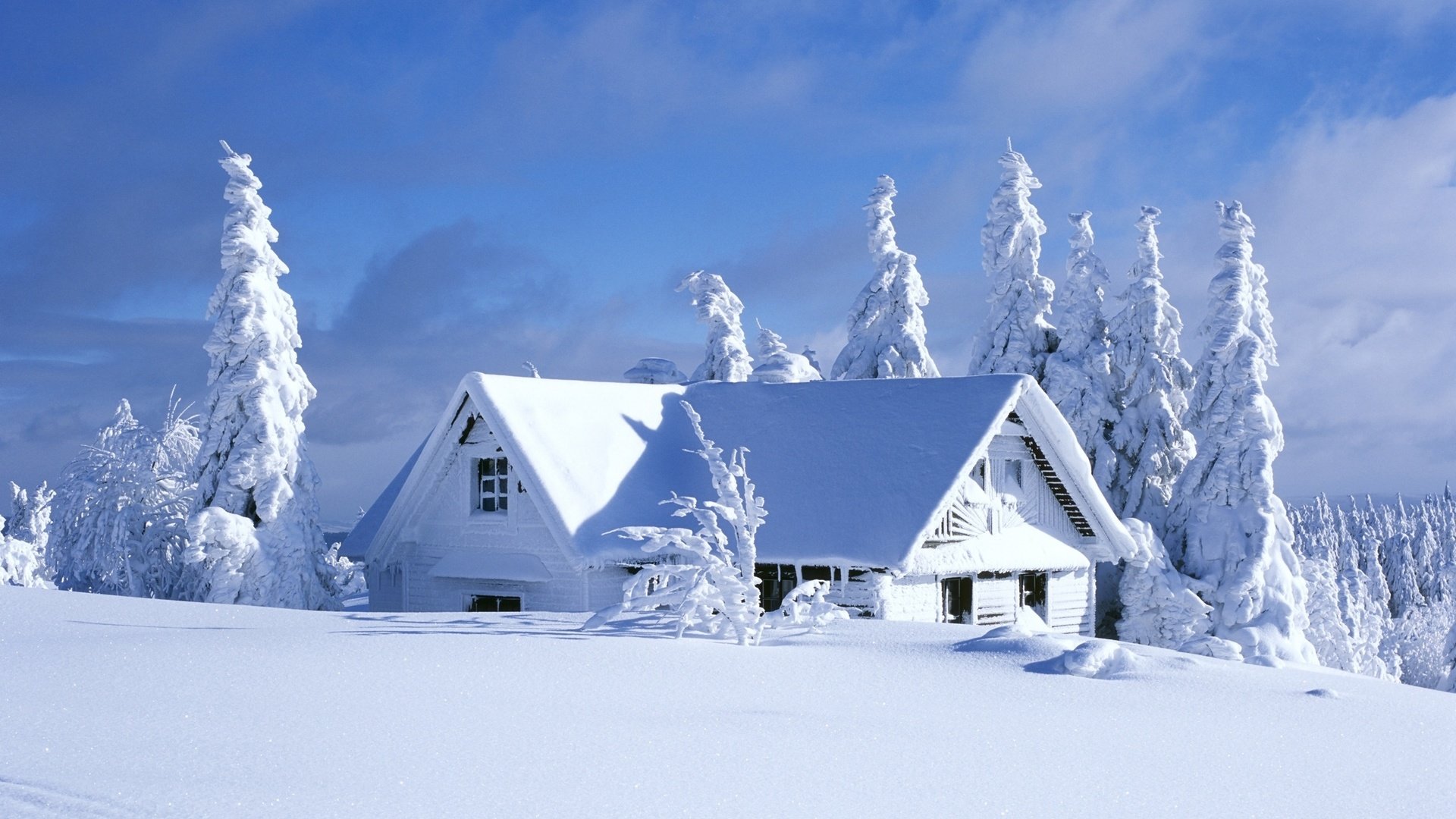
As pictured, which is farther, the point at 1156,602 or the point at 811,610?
the point at 1156,602

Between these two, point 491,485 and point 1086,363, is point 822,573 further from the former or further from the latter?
→ point 1086,363

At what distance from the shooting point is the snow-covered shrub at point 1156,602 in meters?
28.8

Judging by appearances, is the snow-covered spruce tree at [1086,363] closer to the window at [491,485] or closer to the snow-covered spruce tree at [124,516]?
the window at [491,485]

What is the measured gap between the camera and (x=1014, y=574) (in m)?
24.0

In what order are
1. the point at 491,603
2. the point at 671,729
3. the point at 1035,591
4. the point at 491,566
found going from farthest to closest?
1. the point at 1035,591
2. the point at 491,603
3. the point at 491,566
4. the point at 671,729

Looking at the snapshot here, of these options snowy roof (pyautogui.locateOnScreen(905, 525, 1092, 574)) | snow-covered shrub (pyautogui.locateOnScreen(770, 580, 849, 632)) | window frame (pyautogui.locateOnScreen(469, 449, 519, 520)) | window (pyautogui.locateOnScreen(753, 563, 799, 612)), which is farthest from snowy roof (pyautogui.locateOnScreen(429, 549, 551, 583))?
snow-covered shrub (pyautogui.locateOnScreen(770, 580, 849, 632))

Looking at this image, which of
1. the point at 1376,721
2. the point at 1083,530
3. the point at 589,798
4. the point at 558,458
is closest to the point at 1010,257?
the point at 1083,530

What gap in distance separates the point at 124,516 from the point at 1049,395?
24346 mm

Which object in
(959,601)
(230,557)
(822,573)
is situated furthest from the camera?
(959,601)

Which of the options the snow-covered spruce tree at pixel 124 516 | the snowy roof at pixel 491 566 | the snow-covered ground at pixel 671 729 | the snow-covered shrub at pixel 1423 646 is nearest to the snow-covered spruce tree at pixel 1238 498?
the snow-covered ground at pixel 671 729

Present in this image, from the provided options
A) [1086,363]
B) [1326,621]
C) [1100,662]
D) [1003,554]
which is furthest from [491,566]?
[1326,621]

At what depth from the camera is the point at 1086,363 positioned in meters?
33.9

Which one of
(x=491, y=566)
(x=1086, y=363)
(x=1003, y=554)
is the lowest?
(x=491, y=566)

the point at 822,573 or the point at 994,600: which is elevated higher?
the point at 822,573
